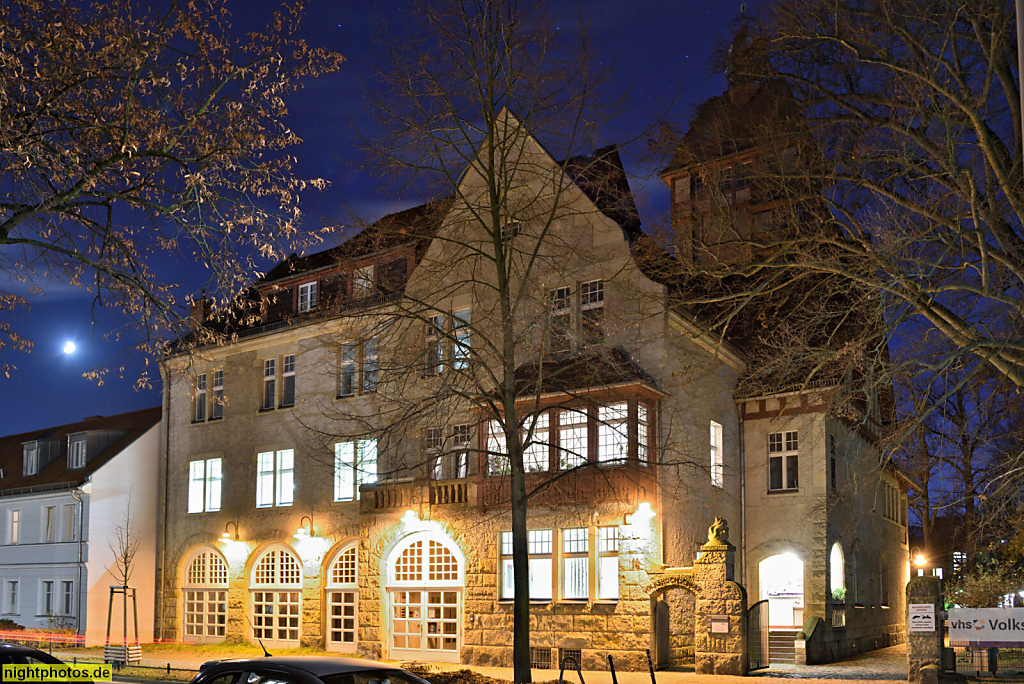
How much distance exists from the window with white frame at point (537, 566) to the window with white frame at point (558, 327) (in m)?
8.55

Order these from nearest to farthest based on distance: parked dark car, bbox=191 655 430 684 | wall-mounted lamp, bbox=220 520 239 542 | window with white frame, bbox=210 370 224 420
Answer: parked dark car, bbox=191 655 430 684 → wall-mounted lamp, bbox=220 520 239 542 → window with white frame, bbox=210 370 224 420

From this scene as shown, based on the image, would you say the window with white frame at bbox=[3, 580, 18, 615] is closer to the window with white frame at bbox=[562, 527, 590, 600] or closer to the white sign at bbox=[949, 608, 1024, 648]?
the window with white frame at bbox=[562, 527, 590, 600]

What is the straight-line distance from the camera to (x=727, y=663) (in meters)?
22.6

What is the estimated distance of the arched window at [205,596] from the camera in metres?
34.8

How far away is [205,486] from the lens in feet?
120

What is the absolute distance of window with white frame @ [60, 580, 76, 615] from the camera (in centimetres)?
3681

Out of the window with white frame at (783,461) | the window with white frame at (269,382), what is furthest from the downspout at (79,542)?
the window with white frame at (783,461)

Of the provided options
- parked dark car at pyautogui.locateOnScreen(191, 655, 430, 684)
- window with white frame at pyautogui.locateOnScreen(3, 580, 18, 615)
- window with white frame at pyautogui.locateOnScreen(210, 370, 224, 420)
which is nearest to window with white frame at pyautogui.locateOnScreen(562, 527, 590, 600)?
window with white frame at pyautogui.locateOnScreen(210, 370, 224, 420)

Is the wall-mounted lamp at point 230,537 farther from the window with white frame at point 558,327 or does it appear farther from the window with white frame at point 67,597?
the window with white frame at point 558,327

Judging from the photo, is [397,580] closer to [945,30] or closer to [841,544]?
[841,544]

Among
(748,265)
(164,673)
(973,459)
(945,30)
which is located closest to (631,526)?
(748,265)

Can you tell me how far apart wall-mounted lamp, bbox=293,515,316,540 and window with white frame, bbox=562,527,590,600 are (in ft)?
32.5

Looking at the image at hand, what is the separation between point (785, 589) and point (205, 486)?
20.9 metres

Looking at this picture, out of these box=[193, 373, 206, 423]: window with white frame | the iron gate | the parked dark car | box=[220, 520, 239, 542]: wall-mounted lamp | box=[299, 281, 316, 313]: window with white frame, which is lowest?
the iron gate
